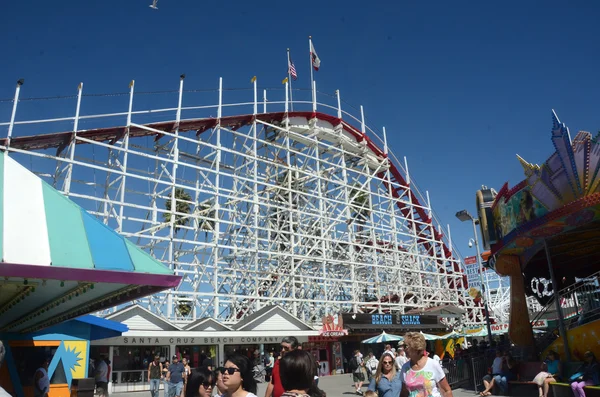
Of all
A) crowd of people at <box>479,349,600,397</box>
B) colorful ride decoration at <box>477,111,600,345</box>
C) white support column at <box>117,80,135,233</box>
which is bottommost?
crowd of people at <box>479,349,600,397</box>

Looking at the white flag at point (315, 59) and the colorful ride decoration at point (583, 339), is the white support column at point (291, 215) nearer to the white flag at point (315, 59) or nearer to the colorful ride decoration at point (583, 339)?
the white flag at point (315, 59)

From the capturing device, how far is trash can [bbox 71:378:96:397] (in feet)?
36.7

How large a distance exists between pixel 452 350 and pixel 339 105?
1486cm

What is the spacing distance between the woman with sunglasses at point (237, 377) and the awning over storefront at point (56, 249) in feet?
10.3

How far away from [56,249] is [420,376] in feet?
14.7

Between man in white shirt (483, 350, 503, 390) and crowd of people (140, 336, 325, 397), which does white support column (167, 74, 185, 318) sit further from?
crowd of people (140, 336, 325, 397)

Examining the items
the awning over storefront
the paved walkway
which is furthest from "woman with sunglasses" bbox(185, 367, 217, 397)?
the paved walkway

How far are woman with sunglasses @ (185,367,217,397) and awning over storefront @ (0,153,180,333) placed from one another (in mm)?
1791

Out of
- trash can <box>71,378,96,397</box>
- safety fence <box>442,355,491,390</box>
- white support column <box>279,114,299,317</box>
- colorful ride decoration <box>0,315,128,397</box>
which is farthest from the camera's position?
white support column <box>279,114,299,317</box>

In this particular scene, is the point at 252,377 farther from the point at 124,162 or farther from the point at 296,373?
the point at 124,162

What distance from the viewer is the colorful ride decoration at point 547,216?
11.4 metres

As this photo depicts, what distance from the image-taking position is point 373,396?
17.6 ft

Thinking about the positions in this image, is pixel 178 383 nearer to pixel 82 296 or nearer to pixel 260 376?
pixel 82 296

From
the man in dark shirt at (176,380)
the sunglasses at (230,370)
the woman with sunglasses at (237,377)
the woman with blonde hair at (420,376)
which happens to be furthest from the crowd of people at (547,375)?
the sunglasses at (230,370)
